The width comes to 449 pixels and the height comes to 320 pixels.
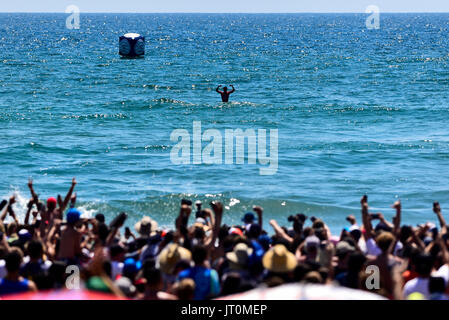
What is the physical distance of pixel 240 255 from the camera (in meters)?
7.74

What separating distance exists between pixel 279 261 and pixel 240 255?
1.82 feet

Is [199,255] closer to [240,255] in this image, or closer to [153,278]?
[153,278]

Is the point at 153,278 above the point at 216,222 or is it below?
below

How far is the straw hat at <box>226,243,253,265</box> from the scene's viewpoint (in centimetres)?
772

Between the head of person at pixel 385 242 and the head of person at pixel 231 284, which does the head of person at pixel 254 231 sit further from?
the head of person at pixel 231 284

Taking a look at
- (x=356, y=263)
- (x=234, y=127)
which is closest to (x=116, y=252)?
(x=356, y=263)

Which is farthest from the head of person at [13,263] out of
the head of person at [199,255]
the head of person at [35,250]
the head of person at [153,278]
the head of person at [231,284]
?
the head of person at [231,284]

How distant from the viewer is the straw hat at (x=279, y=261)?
7.36 metres

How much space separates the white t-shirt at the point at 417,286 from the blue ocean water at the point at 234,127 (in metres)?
8.55

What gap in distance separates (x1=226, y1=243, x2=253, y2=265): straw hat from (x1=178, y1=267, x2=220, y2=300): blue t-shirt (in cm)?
55

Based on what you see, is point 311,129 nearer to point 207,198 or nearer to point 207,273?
point 207,198
